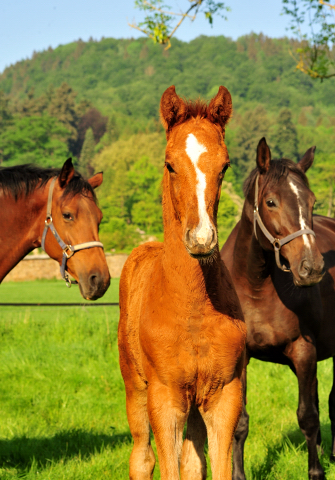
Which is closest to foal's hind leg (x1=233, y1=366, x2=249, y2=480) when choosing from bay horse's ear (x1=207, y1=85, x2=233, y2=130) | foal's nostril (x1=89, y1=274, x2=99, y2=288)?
foal's nostril (x1=89, y1=274, x2=99, y2=288)

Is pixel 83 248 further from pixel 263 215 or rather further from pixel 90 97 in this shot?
pixel 90 97

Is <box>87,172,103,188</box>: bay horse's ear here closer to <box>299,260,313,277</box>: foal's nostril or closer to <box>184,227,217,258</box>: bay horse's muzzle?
<box>299,260,313,277</box>: foal's nostril

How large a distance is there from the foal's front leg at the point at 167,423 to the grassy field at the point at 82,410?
1986 mm

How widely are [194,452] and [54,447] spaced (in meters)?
2.58

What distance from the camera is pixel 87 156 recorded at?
8812 centimetres

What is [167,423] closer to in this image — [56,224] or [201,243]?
[201,243]

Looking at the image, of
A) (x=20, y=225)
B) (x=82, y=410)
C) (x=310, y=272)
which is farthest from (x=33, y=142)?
(x=310, y=272)

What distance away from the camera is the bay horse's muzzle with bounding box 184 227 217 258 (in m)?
2.14

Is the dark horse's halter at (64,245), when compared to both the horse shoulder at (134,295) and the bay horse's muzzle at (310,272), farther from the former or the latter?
the bay horse's muzzle at (310,272)

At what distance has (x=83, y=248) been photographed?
4391mm

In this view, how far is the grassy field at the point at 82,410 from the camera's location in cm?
458

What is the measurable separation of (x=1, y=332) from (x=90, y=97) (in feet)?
575

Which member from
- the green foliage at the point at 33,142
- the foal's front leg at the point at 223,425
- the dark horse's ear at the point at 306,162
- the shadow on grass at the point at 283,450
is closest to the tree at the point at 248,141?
the green foliage at the point at 33,142

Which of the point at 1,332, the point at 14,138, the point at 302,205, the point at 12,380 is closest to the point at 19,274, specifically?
the point at 1,332
